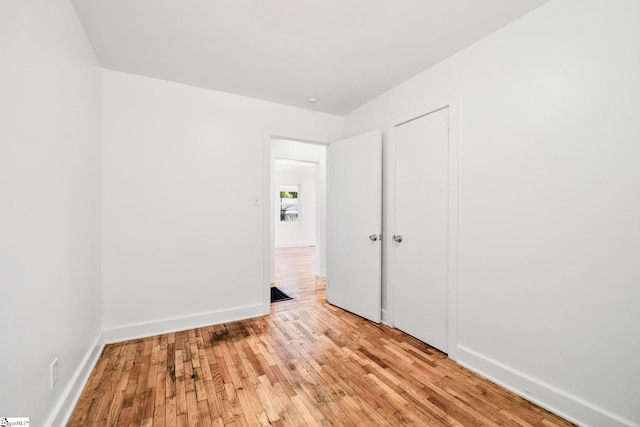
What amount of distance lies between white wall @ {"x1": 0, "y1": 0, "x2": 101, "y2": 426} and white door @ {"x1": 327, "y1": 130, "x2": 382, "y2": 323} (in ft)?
7.98

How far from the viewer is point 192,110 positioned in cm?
283

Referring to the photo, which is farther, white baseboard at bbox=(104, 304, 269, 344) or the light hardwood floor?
white baseboard at bbox=(104, 304, 269, 344)

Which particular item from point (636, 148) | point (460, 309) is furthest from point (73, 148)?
point (636, 148)

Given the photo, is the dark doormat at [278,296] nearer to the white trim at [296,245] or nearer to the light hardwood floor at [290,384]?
the light hardwood floor at [290,384]

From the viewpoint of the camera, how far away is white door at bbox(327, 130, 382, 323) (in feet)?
9.82

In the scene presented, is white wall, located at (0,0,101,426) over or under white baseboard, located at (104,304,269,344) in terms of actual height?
over

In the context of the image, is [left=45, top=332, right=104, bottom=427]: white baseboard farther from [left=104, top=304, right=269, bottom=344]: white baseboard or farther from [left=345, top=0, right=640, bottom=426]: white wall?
[left=345, top=0, right=640, bottom=426]: white wall

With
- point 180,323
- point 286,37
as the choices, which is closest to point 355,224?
point 286,37

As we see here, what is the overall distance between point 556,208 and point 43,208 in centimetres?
281

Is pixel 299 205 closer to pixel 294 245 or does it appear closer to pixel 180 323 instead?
pixel 294 245

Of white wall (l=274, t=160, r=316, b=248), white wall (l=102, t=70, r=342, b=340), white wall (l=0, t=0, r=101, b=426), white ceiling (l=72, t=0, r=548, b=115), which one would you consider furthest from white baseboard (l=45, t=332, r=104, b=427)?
white wall (l=274, t=160, r=316, b=248)

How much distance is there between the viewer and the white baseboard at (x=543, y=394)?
1472mm

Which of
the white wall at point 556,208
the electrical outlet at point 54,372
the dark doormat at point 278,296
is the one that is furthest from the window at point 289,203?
the electrical outlet at point 54,372

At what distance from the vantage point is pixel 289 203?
29.2 ft
